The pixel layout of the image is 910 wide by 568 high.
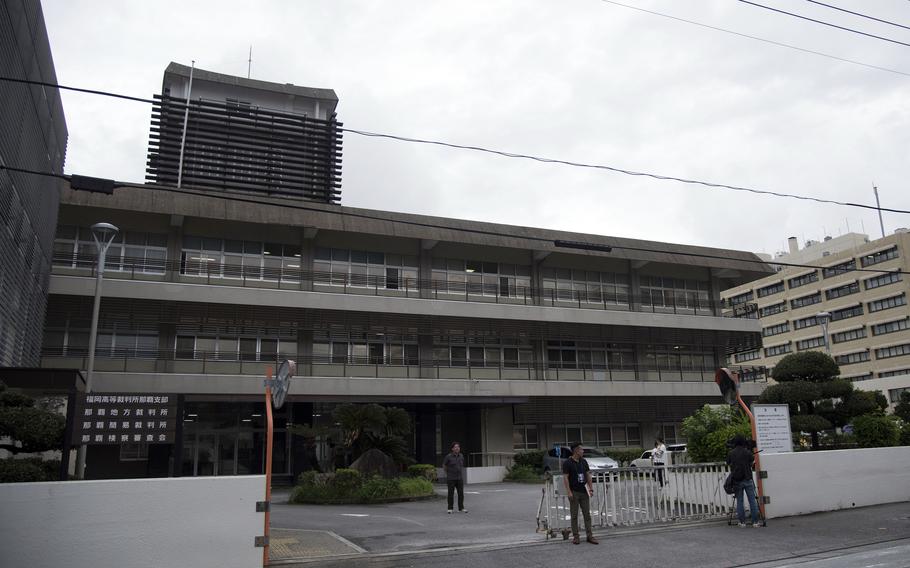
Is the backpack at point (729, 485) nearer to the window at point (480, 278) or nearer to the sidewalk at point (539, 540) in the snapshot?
the sidewalk at point (539, 540)

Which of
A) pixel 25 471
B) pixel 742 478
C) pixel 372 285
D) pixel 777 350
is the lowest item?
pixel 742 478

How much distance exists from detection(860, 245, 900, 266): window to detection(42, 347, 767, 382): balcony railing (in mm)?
32729

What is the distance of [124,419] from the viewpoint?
11.1 meters

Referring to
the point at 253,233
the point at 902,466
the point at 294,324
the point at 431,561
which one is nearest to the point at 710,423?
the point at 902,466

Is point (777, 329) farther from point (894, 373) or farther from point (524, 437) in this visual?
point (524, 437)

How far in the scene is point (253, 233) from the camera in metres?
30.8

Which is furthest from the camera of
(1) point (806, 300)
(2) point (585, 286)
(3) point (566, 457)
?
(1) point (806, 300)

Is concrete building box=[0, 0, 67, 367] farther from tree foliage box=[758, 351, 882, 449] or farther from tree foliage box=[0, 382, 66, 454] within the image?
tree foliage box=[758, 351, 882, 449]

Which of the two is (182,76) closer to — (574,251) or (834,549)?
(574,251)

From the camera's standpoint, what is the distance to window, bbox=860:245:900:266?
5944 centimetres

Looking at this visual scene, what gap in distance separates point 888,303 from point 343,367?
5219 cm

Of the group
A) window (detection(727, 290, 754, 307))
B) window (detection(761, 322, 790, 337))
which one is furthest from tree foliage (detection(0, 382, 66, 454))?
window (detection(727, 290, 754, 307))

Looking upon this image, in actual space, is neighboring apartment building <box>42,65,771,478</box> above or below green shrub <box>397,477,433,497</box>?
above

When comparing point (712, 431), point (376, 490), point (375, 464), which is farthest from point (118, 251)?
point (712, 431)
